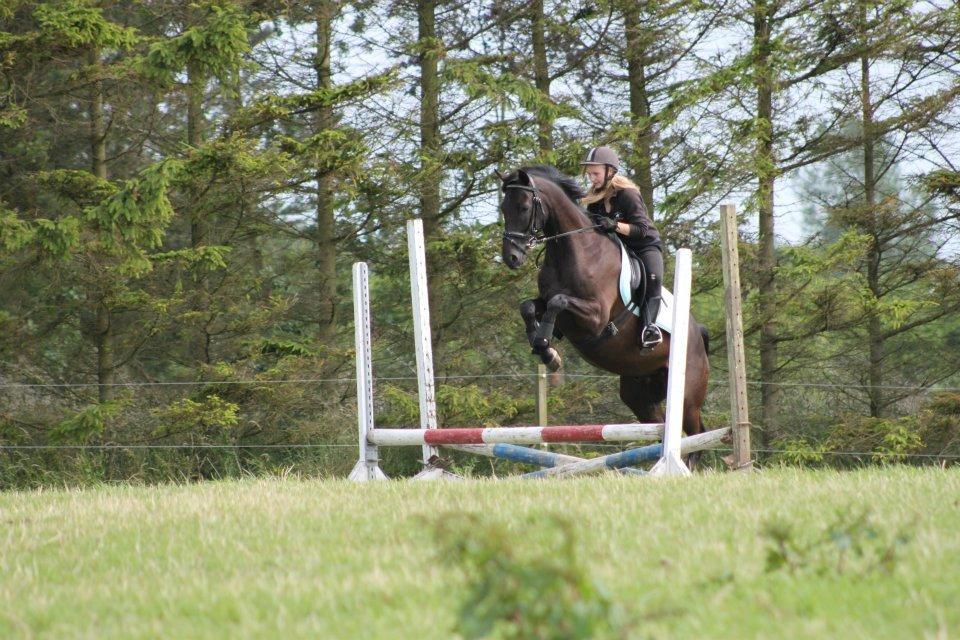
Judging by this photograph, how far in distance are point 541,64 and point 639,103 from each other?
1.75 m

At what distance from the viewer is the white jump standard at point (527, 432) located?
25.8 ft

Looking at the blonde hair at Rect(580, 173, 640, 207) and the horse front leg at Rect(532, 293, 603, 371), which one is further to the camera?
the blonde hair at Rect(580, 173, 640, 207)

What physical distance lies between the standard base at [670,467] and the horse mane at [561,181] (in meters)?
2.36

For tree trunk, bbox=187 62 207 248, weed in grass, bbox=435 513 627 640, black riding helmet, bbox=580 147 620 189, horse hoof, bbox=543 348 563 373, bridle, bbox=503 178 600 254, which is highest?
tree trunk, bbox=187 62 207 248

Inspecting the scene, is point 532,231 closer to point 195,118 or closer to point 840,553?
point 840,553

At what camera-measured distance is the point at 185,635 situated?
3.26 m

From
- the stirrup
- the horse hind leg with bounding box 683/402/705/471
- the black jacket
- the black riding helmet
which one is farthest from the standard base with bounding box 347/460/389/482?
the horse hind leg with bounding box 683/402/705/471

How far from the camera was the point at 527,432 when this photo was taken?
319 inches

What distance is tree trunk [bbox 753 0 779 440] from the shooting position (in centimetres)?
1566

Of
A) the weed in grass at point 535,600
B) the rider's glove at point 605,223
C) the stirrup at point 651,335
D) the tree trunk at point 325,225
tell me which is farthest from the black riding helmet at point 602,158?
the tree trunk at point 325,225

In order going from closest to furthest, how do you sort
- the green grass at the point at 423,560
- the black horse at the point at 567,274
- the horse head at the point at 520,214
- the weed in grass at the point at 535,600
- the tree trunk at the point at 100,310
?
the weed in grass at the point at 535,600
the green grass at the point at 423,560
the horse head at the point at 520,214
the black horse at the point at 567,274
the tree trunk at the point at 100,310

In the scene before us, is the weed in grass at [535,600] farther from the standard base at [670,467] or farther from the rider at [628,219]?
the rider at [628,219]

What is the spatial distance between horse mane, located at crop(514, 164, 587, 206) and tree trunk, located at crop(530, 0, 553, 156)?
7.01 m

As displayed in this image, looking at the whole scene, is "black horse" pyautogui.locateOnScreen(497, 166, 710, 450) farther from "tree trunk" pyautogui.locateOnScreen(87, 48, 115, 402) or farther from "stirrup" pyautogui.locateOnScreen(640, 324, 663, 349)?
"tree trunk" pyautogui.locateOnScreen(87, 48, 115, 402)
